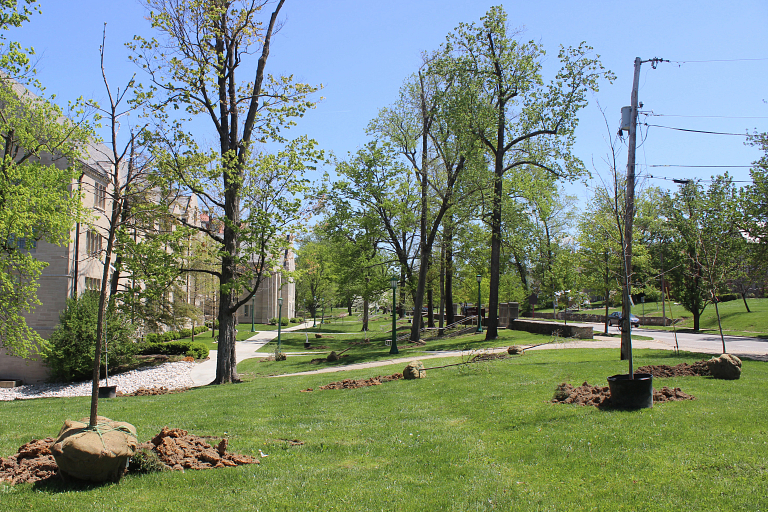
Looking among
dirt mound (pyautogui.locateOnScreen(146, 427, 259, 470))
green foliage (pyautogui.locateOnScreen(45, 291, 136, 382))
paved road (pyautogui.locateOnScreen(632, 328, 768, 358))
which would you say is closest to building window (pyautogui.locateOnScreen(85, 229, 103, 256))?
green foliage (pyautogui.locateOnScreen(45, 291, 136, 382))

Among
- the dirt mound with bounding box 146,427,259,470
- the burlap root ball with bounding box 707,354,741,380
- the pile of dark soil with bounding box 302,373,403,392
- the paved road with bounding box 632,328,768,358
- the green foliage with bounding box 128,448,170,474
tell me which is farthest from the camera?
the paved road with bounding box 632,328,768,358

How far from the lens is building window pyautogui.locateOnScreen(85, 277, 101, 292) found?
24.5 meters

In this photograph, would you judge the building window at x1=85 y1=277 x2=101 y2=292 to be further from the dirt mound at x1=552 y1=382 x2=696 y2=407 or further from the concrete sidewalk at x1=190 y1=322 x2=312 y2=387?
the dirt mound at x1=552 y1=382 x2=696 y2=407

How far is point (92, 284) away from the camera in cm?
2516

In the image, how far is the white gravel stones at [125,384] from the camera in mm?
19641

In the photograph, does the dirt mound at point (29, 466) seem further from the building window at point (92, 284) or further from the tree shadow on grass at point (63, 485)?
the building window at point (92, 284)

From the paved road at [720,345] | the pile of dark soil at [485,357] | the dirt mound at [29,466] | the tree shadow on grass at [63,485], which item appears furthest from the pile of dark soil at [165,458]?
the paved road at [720,345]

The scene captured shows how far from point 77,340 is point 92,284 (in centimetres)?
474

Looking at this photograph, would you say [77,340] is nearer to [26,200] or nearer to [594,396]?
[26,200]

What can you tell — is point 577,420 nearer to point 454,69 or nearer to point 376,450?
point 376,450

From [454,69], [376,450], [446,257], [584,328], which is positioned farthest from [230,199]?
[446,257]

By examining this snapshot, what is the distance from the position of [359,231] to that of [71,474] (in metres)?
25.9

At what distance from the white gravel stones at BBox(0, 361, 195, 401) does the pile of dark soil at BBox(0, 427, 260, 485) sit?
1294 centimetres

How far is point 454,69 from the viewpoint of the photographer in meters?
24.9
